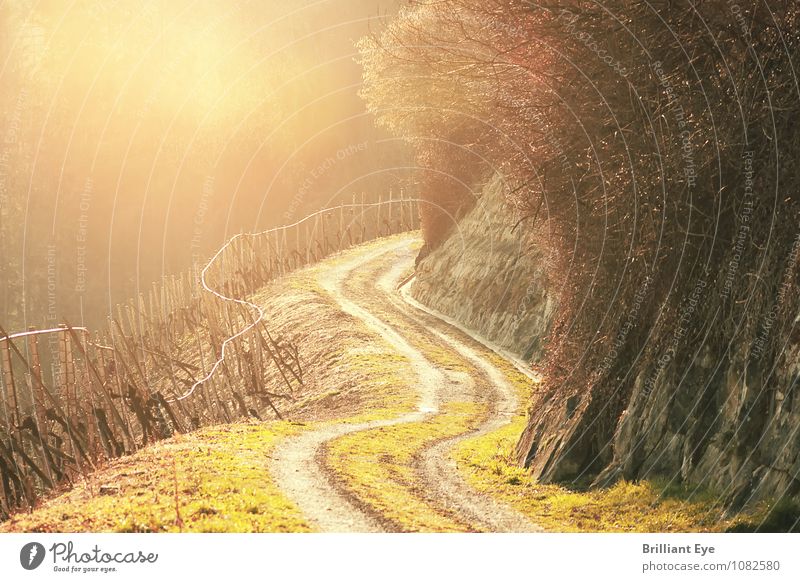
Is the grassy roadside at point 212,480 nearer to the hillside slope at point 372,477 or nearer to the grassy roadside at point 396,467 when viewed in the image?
the hillside slope at point 372,477

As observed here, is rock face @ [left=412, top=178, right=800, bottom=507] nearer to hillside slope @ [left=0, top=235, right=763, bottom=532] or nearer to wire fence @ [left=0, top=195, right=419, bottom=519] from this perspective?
hillside slope @ [left=0, top=235, right=763, bottom=532]

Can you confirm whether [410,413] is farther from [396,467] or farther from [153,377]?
[153,377]

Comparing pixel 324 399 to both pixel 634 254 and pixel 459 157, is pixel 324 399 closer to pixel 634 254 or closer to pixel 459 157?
pixel 634 254

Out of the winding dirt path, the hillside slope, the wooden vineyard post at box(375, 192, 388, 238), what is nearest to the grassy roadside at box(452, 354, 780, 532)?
the hillside slope

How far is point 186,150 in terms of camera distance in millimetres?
133625

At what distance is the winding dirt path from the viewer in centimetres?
1867

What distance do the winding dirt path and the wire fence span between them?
4580 millimetres

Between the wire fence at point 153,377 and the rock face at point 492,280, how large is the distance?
413 inches

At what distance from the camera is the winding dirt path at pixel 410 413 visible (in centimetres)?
1867

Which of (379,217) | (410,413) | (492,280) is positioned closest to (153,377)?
(492,280)

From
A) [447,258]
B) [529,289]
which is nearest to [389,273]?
[447,258]

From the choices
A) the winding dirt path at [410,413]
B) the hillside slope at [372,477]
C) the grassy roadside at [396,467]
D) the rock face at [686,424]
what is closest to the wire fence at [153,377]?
the hillside slope at [372,477]

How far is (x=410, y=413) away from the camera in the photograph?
3709 cm
